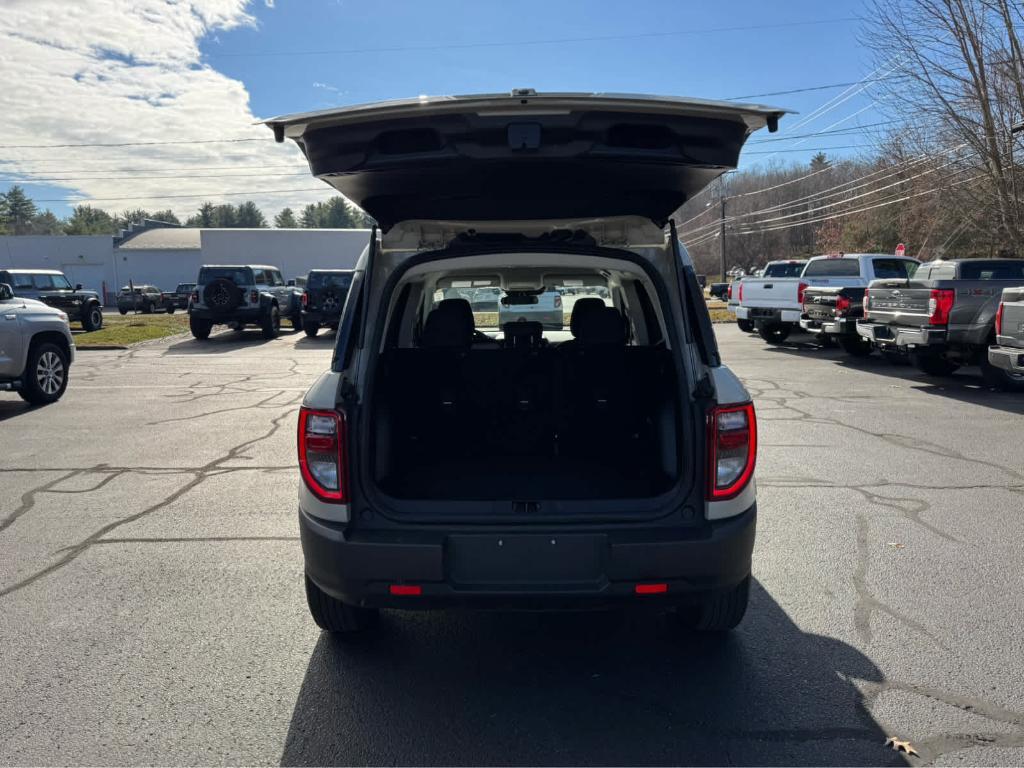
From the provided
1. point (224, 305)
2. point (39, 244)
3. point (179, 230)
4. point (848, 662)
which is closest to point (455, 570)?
point (848, 662)

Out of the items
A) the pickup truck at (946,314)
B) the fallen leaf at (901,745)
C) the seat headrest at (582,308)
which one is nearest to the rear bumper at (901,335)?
the pickup truck at (946,314)

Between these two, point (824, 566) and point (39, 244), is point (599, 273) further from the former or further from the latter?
point (39, 244)

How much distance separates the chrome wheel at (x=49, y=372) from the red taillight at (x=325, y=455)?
352 inches

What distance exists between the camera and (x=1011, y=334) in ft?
30.4

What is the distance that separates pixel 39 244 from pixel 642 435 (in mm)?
67091

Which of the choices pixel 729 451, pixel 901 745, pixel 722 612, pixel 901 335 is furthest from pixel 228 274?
pixel 901 745

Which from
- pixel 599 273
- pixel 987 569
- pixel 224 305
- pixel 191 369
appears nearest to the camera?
pixel 987 569

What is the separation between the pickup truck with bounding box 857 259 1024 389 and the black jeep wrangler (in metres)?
13.7

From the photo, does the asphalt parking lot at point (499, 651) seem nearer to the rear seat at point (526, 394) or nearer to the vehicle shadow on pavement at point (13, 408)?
the rear seat at point (526, 394)

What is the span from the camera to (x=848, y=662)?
Result: 3.21 m

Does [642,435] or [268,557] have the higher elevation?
[642,435]

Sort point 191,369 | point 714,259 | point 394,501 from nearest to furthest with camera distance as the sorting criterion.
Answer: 1. point 394,501
2. point 191,369
3. point 714,259

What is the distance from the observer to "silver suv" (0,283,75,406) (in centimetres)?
935

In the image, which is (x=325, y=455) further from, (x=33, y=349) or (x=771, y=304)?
(x=771, y=304)
